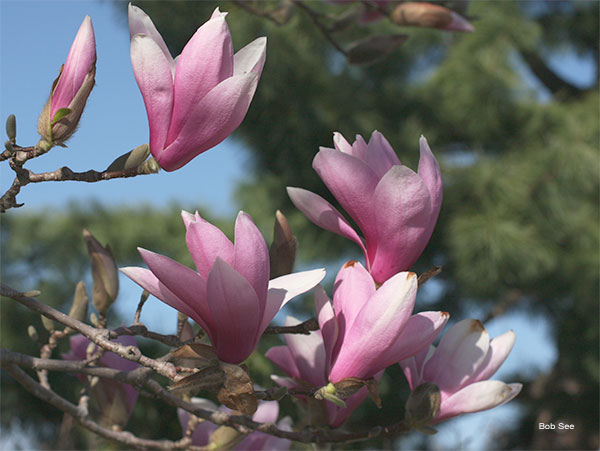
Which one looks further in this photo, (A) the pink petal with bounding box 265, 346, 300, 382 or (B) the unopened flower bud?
(B) the unopened flower bud

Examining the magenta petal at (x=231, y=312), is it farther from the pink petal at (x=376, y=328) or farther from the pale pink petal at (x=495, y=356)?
the pale pink petal at (x=495, y=356)

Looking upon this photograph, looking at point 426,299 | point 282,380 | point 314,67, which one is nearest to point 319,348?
point 282,380

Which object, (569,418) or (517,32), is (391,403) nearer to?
(569,418)

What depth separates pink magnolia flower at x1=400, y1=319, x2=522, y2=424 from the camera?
1.22 ft

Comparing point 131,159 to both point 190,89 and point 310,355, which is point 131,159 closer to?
point 190,89

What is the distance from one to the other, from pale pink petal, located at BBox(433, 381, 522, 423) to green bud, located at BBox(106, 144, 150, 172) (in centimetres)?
22

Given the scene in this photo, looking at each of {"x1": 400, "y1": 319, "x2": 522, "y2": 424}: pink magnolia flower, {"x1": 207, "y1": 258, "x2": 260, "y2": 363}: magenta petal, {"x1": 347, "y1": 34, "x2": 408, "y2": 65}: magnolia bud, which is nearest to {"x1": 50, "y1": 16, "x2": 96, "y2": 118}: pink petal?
{"x1": 207, "y1": 258, "x2": 260, "y2": 363}: magenta petal

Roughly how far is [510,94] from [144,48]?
2712 millimetres

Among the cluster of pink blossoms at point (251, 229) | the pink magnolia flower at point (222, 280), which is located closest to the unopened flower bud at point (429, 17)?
the cluster of pink blossoms at point (251, 229)

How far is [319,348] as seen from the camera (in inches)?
15.5

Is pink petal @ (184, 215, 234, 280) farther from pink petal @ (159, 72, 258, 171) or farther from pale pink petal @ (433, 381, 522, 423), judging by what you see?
pale pink petal @ (433, 381, 522, 423)

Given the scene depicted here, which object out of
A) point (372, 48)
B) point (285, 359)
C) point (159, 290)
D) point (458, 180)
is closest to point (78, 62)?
point (159, 290)

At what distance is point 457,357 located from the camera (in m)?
0.39

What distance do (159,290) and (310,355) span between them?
12cm
